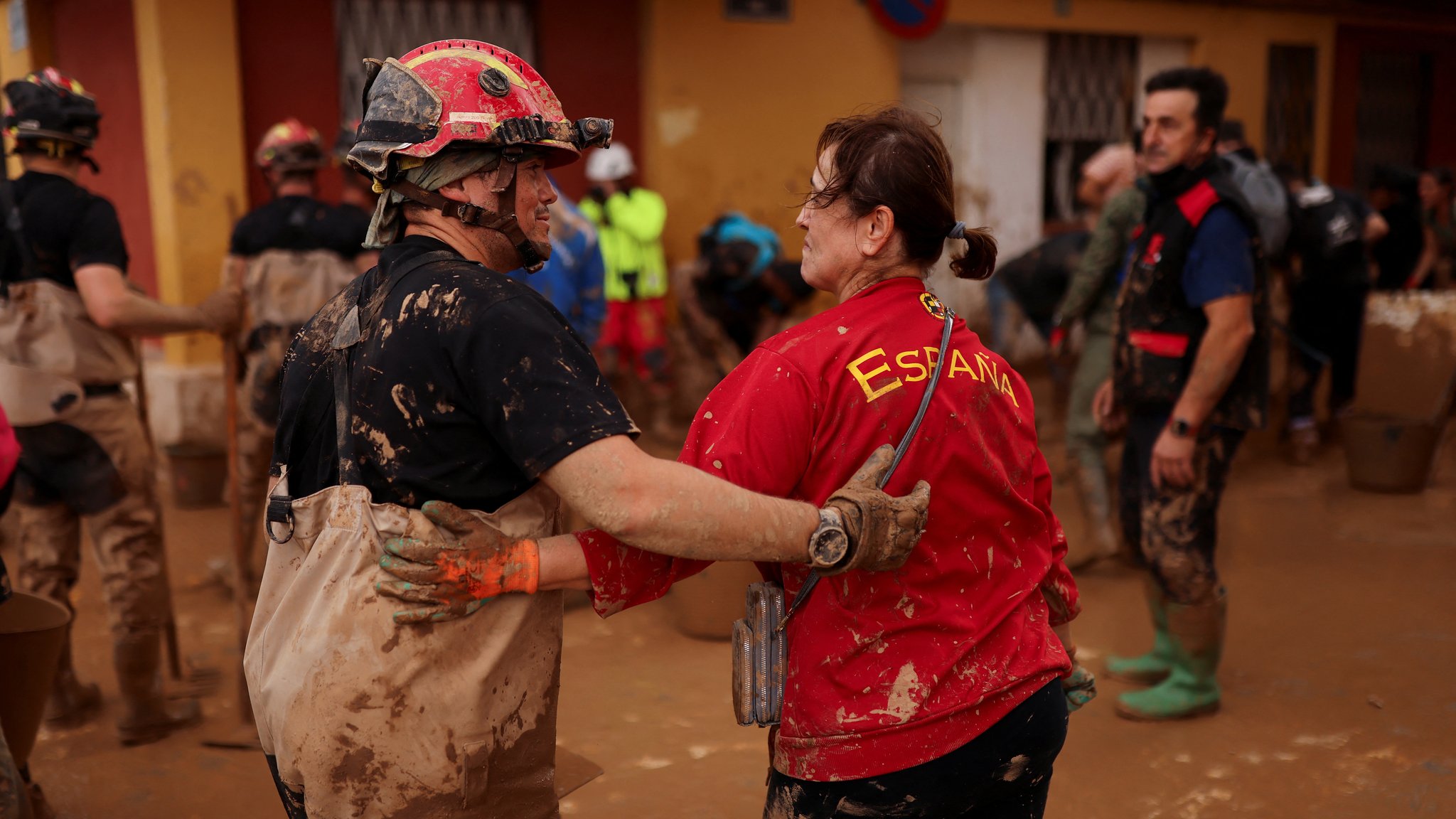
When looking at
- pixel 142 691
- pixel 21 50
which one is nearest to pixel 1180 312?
pixel 142 691

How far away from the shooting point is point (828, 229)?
74.6 inches

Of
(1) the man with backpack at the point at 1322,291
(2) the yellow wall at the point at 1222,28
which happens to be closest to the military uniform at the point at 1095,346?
(1) the man with backpack at the point at 1322,291

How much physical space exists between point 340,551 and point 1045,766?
3.84 feet

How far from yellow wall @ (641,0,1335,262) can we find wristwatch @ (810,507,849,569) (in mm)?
7296

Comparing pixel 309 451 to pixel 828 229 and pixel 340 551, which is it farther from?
pixel 828 229

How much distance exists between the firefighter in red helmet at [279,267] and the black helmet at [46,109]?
1.20 m

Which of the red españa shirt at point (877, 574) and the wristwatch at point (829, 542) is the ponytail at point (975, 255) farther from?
the wristwatch at point (829, 542)

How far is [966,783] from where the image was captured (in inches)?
71.0

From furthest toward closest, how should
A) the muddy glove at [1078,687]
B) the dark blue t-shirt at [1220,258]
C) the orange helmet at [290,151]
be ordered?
the orange helmet at [290,151] → the dark blue t-shirt at [1220,258] → the muddy glove at [1078,687]

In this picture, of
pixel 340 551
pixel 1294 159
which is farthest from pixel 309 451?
pixel 1294 159

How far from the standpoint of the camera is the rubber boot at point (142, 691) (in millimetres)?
3904

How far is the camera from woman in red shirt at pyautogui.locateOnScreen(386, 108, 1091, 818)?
1.74m

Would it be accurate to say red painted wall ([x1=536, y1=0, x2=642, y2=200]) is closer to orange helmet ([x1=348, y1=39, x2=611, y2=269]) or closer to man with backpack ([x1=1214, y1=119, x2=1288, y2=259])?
man with backpack ([x1=1214, y1=119, x2=1288, y2=259])

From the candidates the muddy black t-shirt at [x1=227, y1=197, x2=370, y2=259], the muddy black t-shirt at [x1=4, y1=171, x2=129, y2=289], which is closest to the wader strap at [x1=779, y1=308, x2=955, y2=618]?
the muddy black t-shirt at [x1=4, y1=171, x2=129, y2=289]
